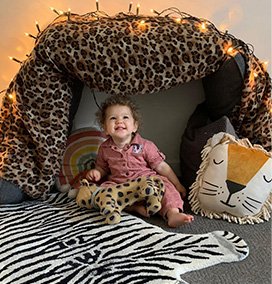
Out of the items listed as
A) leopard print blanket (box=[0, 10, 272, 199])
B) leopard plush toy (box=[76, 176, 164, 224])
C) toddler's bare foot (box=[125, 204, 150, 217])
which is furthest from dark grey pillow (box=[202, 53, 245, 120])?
toddler's bare foot (box=[125, 204, 150, 217])

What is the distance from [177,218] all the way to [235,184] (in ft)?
0.84

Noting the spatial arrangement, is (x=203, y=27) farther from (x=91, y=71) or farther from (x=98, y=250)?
(x=98, y=250)

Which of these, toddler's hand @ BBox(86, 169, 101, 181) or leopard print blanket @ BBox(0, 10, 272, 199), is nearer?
leopard print blanket @ BBox(0, 10, 272, 199)

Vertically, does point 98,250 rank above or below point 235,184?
below

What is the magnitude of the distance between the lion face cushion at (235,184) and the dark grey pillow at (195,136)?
88 millimetres

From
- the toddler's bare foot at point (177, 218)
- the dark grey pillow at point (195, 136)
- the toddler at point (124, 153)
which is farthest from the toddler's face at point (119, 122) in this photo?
the toddler's bare foot at point (177, 218)

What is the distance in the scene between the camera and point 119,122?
1.97 metres

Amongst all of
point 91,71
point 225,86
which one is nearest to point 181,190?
point 225,86

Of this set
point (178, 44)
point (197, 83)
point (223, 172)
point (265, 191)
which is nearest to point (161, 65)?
point (178, 44)

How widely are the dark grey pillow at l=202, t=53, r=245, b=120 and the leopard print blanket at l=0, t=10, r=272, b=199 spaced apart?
0.03 meters

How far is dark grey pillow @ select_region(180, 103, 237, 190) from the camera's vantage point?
199 centimetres

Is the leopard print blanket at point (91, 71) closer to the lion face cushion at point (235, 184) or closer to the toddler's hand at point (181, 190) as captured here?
the lion face cushion at point (235, 184)

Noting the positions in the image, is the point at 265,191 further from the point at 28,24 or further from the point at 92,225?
the point at 28,24

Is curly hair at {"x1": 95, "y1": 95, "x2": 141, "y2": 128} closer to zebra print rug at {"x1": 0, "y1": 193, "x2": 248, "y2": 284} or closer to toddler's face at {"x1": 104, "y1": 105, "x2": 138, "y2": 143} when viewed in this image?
toddler's face at {"x1": 104, "y1": 105, "x2": 138, "y2": 143}
